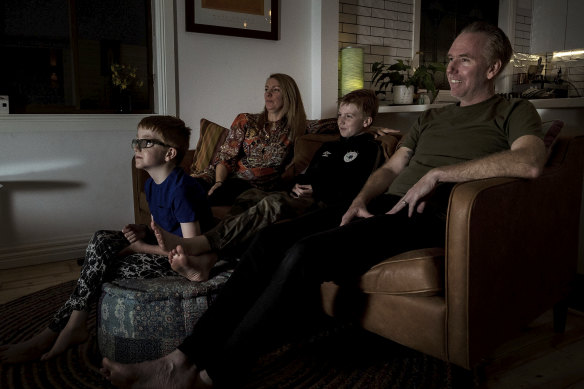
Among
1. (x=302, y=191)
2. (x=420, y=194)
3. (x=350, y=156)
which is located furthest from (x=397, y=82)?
(x=420, y=194)

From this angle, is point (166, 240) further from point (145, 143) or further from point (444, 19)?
point (444, 19)

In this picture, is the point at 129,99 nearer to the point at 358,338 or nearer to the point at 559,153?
the point at 358,338

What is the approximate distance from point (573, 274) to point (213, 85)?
2674 millimetres

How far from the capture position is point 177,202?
176cm

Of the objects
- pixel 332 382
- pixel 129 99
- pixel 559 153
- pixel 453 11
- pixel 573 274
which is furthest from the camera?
pixel 453 11

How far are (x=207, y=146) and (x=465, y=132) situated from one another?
5.89 ft

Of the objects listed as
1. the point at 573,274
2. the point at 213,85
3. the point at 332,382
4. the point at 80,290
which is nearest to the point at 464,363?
the point at 332,382

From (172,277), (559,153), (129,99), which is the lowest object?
(172,277)

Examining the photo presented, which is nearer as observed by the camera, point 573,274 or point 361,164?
point 573,274

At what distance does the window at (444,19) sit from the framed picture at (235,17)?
1.63 metres

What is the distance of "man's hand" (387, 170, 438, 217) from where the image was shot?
167 centimetres

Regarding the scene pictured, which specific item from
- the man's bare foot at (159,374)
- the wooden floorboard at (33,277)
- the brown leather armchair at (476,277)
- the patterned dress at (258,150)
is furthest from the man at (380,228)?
the wooden floorboard at (33,277)

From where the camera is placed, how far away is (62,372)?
1726 mm

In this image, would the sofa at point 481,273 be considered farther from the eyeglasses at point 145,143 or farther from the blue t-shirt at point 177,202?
the eyeglasses at point 145,143
